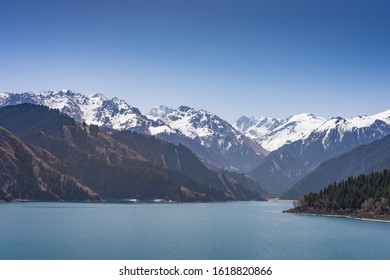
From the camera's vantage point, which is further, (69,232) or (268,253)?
(69,232)

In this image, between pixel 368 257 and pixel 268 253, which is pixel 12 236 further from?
pixel 368 257

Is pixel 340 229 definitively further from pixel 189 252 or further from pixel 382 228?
pixel 189 252
